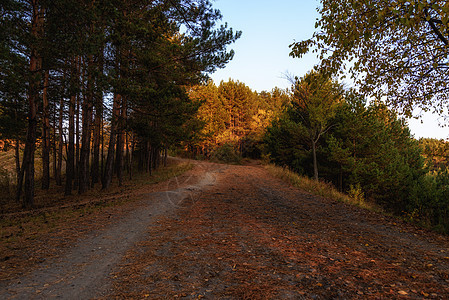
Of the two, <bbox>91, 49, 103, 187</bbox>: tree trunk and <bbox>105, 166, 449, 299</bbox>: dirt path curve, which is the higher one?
<bbox>91, 49, 103, 187</bbox>: tree trunk

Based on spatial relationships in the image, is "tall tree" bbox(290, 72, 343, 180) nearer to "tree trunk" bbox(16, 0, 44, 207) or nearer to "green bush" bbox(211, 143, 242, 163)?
"tree trunk" bbox(16, 0, 44, 207)

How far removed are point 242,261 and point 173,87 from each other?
35.7ft

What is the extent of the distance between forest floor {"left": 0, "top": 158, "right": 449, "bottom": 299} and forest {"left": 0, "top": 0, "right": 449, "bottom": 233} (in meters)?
2.87

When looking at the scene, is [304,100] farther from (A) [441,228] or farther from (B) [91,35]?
(B) [91,35]

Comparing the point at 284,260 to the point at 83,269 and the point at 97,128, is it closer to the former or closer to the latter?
the point at 83,269

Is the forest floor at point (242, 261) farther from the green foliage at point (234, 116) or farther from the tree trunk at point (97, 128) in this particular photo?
the green foliage at point (234, 116)

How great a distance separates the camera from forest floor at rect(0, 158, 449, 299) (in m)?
2.86

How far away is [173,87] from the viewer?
41.4ft

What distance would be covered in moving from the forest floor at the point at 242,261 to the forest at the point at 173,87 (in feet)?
9.43

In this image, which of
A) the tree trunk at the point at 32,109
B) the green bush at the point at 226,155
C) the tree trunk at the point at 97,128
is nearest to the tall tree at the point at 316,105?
the tree trunk at the point at 97,128

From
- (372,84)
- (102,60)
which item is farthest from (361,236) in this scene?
(102,60)

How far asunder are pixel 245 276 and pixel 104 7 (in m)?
10.0

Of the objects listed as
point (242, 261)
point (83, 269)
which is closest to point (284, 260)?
point (242, 261)

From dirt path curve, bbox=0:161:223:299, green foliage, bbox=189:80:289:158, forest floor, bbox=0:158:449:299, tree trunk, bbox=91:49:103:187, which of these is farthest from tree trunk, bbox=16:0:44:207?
green foliage, bbox=189:80:289:158
